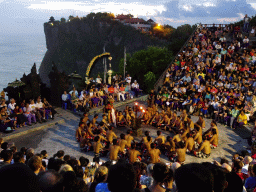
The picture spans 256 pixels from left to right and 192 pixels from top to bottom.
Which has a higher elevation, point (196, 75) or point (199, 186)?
point (199, 186)

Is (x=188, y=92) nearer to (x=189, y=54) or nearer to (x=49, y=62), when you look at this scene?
(x=189, y=54)

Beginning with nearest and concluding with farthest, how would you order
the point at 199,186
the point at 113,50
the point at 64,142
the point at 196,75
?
the point at 199,186 → the point at 64,142 → the point at 196,75 → the point at 113,50

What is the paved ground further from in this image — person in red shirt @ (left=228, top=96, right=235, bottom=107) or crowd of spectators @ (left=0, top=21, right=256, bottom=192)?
person in red shirt @ (left=228, top=96, right=235, bottom=107)

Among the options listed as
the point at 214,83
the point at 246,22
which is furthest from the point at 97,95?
the point at 246,22

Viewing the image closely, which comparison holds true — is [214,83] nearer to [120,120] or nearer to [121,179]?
[120,120]

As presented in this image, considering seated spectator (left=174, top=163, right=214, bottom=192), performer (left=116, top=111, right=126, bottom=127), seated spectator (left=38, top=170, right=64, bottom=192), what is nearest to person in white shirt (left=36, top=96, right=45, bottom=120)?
performer (left=116, top=111, right=126, bottom=127)

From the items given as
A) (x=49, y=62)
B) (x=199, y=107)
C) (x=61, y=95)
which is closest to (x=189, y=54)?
(x=199, y=107)

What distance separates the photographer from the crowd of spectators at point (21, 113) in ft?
37.4

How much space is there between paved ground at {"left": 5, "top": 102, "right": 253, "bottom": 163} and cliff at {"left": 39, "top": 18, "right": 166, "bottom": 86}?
49935 millimetres

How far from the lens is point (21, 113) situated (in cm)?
1209

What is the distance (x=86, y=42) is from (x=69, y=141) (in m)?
77.7

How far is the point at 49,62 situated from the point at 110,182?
338ft

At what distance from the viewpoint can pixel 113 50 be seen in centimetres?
7506

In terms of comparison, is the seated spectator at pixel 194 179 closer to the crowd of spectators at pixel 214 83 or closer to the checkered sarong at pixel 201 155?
the checkered sarong at pixel 201 155
